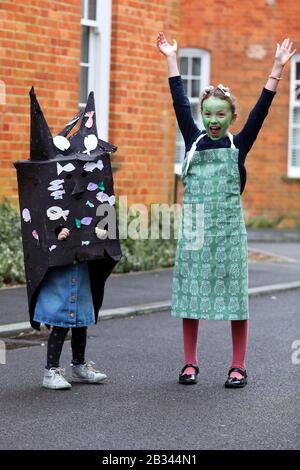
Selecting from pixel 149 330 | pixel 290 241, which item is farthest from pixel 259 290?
pixel 290 241

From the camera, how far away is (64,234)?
22.6ft

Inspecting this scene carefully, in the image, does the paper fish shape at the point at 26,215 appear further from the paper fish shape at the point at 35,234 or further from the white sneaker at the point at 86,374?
the white sneaker at the point at 86,374

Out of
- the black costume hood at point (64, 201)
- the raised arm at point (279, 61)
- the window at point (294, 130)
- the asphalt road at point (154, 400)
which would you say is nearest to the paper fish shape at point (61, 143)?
the black costume hood at point (64, 201)

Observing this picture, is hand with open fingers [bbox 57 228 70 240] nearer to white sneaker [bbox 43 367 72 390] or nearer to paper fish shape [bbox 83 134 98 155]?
paper fish shape [bbox 83 134 98 155]

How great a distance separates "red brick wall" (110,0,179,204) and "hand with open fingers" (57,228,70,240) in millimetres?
6987

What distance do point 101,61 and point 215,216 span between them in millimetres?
6962

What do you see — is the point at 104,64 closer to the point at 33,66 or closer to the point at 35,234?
the point at 33,66

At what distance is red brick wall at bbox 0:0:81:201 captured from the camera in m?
12.1

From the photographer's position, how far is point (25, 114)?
12.4 meters

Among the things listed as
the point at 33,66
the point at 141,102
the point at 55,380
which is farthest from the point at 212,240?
the point at 141,102

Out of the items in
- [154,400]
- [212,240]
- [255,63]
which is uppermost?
[255,63]

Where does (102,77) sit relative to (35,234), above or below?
above
